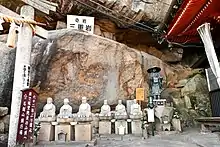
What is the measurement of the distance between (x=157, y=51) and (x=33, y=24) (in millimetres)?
10676

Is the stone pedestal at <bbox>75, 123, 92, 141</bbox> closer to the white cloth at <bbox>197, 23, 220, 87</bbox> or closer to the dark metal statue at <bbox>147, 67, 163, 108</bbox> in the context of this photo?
the dark metal statue at <bbox>147, 67, 163, 108</bbox>

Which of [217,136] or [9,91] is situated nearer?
[217,136]

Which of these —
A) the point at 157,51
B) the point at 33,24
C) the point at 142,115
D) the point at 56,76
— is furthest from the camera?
the point at 157,51

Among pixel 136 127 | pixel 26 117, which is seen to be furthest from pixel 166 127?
pixel 26 117

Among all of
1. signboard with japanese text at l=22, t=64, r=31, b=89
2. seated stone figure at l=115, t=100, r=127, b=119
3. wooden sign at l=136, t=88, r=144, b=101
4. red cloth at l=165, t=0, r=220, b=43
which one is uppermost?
red cloth at l=165, t=0, r=220, b=43

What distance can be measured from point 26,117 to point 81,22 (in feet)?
28.1

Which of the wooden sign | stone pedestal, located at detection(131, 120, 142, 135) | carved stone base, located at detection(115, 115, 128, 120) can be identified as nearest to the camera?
stone pedestal, located at detection(131, 120, 142, 135)

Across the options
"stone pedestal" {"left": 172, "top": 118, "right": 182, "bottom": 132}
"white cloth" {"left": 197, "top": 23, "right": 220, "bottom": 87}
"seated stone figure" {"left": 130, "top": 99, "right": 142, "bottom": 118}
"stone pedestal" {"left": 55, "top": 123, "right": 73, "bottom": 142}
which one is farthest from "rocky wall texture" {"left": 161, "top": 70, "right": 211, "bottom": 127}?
"stone pedestal" {"left": 55, "top": 123, "right": 73, "bottom": 142}

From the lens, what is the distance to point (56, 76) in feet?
34.8

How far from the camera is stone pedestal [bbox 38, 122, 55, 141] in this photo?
751 centimetres

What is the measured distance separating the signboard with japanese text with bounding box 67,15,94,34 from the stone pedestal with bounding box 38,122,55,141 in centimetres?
723

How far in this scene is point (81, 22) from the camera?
13.7 meters

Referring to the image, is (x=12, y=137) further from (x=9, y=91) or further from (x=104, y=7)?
(x=104, y=7)

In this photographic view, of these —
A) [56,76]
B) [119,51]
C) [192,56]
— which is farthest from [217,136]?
[192,56]
